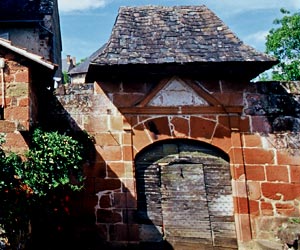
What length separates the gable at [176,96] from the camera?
6.88 meters

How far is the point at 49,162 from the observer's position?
552 cm

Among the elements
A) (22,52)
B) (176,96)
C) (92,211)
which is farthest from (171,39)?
(92,211)

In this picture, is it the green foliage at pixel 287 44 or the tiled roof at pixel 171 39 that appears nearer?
the tiled roof at pixel 171 39

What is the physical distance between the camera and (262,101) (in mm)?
7039

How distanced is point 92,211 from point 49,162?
1.52 meters

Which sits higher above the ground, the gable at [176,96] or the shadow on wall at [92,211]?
the gable at [176,96]

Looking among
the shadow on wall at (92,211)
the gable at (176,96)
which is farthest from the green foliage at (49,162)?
the gable at (176,96)

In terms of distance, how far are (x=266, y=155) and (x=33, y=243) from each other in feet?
15.0

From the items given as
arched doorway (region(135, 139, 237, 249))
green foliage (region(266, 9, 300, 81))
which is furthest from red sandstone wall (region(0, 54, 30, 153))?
green foliage (region(266, 9, 300, 81))

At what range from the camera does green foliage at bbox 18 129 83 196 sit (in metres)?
5.32

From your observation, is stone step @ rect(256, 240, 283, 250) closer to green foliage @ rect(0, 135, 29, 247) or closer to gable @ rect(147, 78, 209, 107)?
gable @ rect(147, 78, 209, 107)

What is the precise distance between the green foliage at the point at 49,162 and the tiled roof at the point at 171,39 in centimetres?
164

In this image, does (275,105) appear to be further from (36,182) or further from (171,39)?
(36,182)

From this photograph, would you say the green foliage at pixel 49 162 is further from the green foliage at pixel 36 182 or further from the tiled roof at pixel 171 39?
the tiled roof at pixel 171 39
